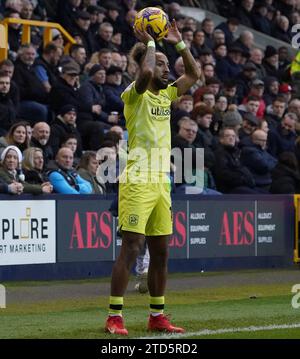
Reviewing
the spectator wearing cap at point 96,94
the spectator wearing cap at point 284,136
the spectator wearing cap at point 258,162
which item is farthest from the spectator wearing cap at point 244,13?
the spectator wearing cap at point 96,94

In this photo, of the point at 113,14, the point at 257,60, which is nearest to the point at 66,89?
the point at 113,14

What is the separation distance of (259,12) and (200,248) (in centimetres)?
Result: 1220

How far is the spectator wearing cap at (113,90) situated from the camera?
19.8m

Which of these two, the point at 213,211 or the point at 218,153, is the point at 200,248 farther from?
the point at 218,153

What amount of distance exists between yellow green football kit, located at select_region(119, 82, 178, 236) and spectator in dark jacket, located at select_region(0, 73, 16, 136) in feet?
23.8

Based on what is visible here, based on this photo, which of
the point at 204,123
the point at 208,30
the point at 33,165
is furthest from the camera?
the point at 208,30

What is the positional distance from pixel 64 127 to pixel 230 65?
742 cm

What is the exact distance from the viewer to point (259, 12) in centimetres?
2866

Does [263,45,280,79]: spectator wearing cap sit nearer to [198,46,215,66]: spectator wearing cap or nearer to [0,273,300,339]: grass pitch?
[198,46,215,66]: spectator wearing cap

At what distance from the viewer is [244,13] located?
2828cm

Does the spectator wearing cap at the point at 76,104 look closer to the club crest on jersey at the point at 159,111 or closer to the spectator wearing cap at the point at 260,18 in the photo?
the club crest on jersey at the point at 159,111

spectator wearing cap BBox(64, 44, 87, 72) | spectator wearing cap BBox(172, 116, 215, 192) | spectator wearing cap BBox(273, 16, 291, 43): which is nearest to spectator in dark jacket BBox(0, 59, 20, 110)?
spectator wearing cap BBox(64, 44, 87, 72)

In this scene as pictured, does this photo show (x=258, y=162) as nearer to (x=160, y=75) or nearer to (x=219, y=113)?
(x=219, y=113)

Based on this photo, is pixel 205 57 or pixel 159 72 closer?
pixel 159 72
